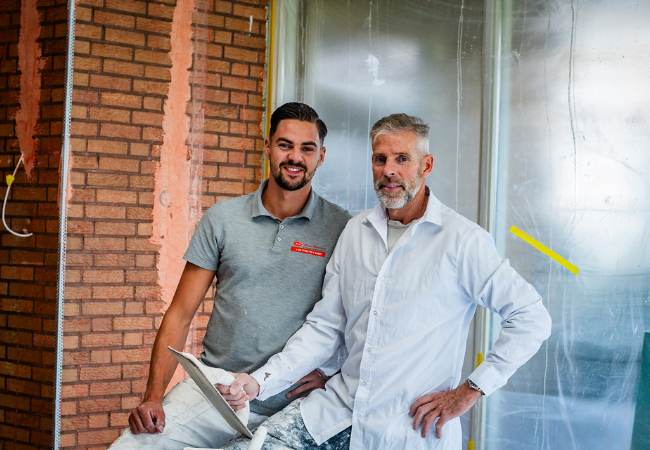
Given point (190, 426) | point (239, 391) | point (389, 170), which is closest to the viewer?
point (239, 391)

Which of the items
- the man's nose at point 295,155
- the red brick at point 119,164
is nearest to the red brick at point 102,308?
the red brick at point 119,164

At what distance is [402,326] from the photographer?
1.79m

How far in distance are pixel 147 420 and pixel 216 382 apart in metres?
0.38

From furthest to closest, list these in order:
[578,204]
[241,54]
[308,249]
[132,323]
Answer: [241,54], [132,323], [578,204], [308,249]

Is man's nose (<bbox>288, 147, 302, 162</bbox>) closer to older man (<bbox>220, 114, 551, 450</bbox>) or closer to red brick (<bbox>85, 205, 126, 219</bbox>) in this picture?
older man (<bbox>220, 114, 551, 450</bbox>)

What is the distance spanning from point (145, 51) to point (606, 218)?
2509mm

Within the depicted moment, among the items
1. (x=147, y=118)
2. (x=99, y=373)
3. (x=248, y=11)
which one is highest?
(x=248, y=11)

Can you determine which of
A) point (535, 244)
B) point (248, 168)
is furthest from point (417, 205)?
point (248, 168)

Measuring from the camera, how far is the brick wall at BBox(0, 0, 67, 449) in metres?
3.02

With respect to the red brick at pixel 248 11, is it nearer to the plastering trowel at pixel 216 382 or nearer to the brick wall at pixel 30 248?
the brick wall at pixel 30 248

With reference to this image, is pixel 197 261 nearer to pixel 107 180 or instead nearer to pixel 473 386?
pixel 473 386

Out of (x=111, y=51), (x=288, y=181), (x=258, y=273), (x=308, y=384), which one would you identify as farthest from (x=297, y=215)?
(x=111, y=51)

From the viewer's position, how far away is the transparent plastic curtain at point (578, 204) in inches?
89.0

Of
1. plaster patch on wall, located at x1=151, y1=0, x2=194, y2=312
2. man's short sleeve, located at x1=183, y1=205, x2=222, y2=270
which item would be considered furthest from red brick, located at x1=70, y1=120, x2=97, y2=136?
man's short sleeve, located at x1=183, y1=205, x2=222, y2=270
